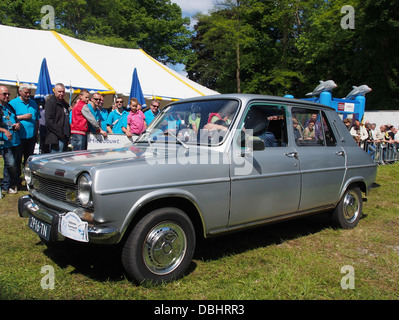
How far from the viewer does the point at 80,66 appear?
41.9 feet

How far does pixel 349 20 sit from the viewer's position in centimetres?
2183

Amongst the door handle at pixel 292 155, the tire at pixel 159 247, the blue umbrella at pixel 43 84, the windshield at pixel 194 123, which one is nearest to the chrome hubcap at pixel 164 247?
the tire at pixel 159 247

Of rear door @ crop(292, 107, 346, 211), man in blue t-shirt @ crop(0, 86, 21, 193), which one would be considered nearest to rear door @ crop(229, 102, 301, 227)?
rear door @ crop(292, 107, 346, 211)

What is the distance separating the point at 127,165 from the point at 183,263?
3.52 ft

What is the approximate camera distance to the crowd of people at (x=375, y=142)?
1239 cm

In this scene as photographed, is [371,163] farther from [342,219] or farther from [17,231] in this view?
[17,231]

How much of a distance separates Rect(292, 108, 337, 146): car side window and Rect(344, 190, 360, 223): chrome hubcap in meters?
0.86

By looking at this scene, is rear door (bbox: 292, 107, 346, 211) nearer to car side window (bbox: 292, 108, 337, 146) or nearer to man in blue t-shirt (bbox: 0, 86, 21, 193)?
car side window (bbox: 292, 108, 337, 146)

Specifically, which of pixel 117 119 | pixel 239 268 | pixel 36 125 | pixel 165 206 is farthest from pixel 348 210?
pixel 36 125

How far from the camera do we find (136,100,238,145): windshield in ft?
11.3

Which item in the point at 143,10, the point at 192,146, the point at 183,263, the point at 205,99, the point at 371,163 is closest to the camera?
the point at 183,263

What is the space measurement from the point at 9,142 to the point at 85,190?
14.6 ft

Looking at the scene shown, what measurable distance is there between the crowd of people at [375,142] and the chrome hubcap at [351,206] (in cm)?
808
